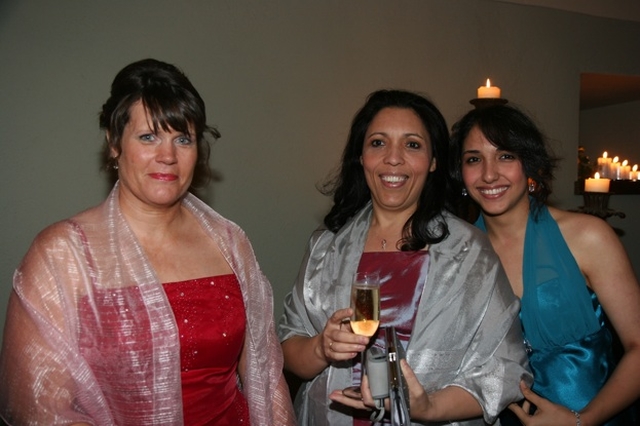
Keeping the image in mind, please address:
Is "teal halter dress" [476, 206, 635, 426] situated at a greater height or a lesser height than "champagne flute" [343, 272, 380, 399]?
lesser

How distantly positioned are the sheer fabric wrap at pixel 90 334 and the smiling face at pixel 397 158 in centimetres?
97

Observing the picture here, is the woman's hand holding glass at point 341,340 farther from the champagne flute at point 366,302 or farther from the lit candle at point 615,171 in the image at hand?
the lit candle at point 615,171

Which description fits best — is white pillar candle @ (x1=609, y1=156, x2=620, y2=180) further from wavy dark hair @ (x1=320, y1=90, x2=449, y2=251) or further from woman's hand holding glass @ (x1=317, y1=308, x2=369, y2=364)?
woman's hand holding glass @ (x1=317, y1=308, x2=369, y2=364)

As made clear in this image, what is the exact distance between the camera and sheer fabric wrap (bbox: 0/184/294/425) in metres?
1.65

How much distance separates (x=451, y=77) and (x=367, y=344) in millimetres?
3338

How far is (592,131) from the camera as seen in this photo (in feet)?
26.9

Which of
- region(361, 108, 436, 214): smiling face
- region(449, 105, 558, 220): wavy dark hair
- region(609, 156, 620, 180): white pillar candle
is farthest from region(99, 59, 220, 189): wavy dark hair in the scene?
region(609, 156, 620, 180): white pillar candle

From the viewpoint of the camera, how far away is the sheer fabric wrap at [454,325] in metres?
1.99

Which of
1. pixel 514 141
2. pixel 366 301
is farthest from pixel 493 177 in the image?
pixel 366 301

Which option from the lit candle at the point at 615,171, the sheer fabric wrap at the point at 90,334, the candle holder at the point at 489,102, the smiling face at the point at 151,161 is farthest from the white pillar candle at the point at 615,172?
the sheer fabric wrap at the point at 90,334

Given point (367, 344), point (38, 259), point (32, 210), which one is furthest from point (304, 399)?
point (32, 210)

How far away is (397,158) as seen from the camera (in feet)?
7.25

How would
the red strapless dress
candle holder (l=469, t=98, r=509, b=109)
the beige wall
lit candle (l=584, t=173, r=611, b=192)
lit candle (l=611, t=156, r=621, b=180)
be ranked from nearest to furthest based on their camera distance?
the red strapless dress, candle holder (l=469, t=98, r=509, b=109), the beige wall, lit candle (l=584, t=173, r=611, b=192), lit candle (l=611, t=156, r=621, b=180)

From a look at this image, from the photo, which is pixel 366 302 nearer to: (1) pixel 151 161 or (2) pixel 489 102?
(1) pixel 151 161
